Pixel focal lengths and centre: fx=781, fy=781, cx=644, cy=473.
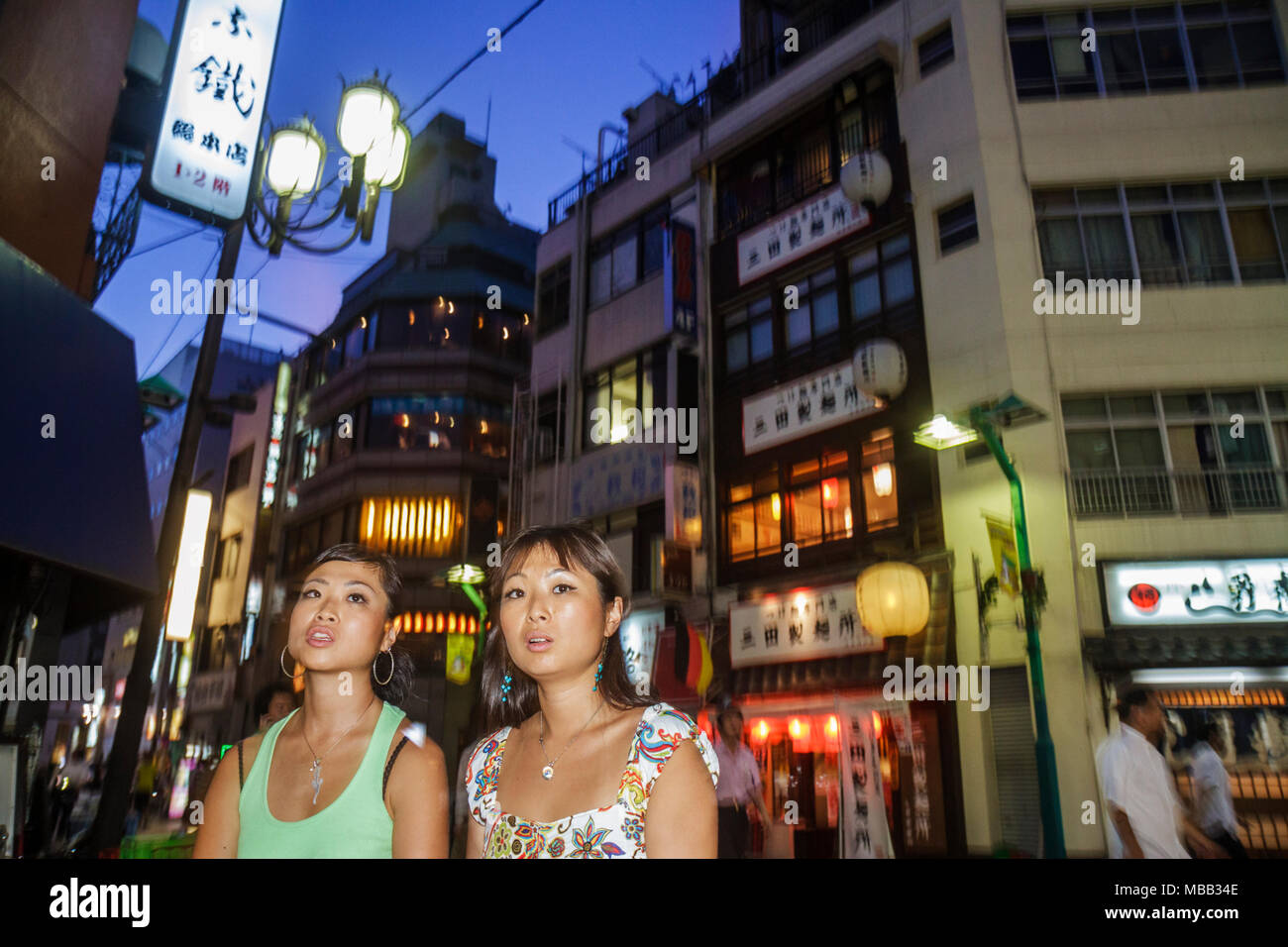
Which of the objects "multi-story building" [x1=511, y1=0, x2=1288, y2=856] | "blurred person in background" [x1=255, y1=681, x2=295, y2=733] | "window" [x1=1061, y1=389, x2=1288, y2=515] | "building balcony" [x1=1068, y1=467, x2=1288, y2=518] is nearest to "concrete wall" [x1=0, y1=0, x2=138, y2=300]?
"blurred person in background" [x1=255, y1=681, x2=295, y2=733]

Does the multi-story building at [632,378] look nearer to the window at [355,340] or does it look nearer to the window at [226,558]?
the window at [355,340]

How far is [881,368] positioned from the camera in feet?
38.2

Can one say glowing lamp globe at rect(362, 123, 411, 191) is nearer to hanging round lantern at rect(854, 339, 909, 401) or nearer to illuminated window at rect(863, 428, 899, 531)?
hanging round lantern at rect(854, 339, 909, 401)

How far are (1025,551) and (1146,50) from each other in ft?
27.8

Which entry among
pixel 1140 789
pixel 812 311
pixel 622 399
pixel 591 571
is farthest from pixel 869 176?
pixel 591 571

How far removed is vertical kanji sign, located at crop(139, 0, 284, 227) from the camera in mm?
7418

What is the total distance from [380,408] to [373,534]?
4.13m

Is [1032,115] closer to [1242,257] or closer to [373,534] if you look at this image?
[1242,257]

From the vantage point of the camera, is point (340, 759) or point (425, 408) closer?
point (340, 759)

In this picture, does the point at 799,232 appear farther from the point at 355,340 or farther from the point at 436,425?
the point at 355,340

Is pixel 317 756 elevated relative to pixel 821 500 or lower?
lower

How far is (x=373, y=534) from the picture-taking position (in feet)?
78.6

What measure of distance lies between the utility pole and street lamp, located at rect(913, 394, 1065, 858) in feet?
25.4
